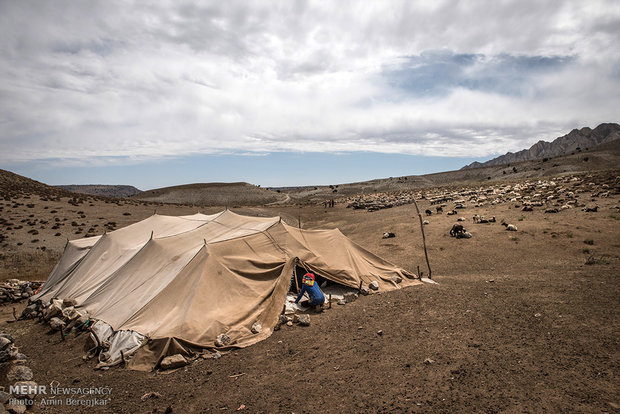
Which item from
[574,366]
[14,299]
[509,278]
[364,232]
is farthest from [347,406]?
[364,232]

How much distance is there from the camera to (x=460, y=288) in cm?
1126

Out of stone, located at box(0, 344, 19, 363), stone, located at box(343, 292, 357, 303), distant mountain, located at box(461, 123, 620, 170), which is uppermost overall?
distant mountain, located at box(461, 123, 620, 170)

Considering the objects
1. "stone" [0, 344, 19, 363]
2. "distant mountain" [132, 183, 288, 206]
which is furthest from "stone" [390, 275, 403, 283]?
"distant mountain" [132, 183, 288, 206]

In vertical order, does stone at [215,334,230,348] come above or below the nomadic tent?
below

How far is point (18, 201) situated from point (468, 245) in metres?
43.9

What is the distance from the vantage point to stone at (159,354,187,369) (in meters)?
7.29

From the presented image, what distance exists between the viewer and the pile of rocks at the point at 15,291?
13.7 metres

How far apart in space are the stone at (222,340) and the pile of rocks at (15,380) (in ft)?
11.8

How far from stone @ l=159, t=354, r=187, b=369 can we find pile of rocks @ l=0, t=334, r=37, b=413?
7.62 ft

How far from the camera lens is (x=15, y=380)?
6438mm

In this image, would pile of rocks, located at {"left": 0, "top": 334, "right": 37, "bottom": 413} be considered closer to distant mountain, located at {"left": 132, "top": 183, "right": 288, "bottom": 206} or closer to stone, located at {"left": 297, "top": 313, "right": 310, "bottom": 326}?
stone, located at {"left": 297, "top": 313, "right": 310, "bottom": 326}

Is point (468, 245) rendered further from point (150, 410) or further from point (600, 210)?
point (150, 410)

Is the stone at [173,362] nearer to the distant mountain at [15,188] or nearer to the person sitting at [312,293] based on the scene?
the person sitting at [312,293]

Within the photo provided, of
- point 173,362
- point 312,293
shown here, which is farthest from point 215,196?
point 173,362
